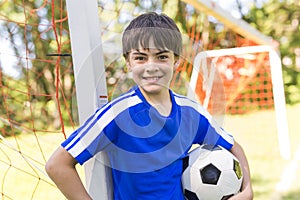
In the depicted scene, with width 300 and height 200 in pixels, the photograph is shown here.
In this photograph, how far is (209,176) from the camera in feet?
5.94

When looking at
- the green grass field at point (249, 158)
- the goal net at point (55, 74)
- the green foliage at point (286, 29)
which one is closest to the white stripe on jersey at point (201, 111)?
the green grass field at point (249, 158)

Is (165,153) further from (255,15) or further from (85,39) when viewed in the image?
(255,15)

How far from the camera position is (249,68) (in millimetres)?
6105

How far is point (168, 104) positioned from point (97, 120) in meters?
0.28

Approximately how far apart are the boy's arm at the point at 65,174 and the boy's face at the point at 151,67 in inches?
12.7

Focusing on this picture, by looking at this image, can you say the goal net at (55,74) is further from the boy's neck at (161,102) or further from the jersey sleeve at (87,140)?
the jersey sleeve at (87,140)

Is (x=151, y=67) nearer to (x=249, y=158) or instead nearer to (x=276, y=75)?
(x=276, y=75)

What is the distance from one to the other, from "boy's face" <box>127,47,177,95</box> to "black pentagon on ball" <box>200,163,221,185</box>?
11.8 inches

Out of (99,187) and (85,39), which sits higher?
(85,39)

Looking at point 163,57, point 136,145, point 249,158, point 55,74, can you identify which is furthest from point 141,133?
point 55,74

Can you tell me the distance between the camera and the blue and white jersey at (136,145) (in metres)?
1.66

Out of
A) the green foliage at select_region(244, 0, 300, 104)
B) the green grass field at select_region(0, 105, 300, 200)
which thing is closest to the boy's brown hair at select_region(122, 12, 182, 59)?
the green grass field at select_region(0, 105, 300, 200)

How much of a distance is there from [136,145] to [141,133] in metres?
0.04

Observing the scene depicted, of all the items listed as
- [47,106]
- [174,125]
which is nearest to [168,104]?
[174,125]
